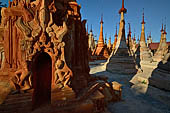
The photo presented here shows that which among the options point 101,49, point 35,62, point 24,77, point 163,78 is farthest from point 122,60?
point 24,77

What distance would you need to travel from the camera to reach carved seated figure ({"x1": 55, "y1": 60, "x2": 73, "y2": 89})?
3701 millimetres

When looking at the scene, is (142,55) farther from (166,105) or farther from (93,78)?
(93,78)

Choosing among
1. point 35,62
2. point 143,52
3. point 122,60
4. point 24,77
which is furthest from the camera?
point 143,52

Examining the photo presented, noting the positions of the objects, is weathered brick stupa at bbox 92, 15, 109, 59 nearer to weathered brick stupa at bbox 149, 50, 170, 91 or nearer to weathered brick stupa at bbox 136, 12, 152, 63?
weathered brick stupa at bbox 136, 12, 152, 63

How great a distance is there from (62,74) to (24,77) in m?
1.44

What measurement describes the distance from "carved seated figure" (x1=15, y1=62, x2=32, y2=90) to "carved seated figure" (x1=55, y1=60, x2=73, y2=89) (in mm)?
1079

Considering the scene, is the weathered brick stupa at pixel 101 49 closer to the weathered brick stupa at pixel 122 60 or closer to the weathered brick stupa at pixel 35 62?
the weathered brick stupa at pixel 122 60

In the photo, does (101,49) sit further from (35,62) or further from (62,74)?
(35,62)

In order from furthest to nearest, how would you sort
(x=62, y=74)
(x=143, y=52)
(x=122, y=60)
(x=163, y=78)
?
(x=143, y=52) → (x=122, y=60) → (x=163, y=78) → (x=62, y=74)

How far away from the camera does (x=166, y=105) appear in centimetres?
530

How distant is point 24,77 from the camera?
A: 3.48 meters

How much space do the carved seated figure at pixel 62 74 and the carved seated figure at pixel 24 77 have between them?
108cm

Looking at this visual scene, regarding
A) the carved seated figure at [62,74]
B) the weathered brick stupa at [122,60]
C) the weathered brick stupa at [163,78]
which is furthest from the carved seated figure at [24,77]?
the weathered brick stupa at [122,60]

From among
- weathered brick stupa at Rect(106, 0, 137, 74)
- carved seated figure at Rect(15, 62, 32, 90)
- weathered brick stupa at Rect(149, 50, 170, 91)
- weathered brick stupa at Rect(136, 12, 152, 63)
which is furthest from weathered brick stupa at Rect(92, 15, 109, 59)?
carved seated figure at Rect(15, 62, 32, 90)
